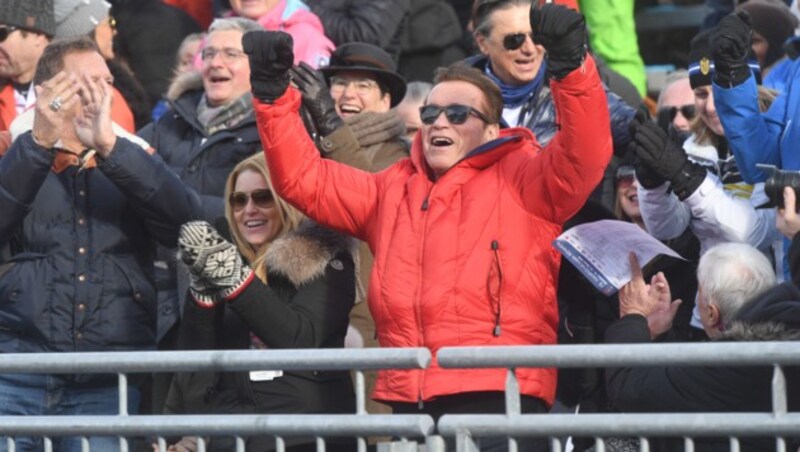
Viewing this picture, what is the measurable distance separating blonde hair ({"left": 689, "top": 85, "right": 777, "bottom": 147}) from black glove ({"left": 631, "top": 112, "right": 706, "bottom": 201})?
78 centimetres

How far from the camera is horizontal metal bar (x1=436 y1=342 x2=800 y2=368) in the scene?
4.64 m

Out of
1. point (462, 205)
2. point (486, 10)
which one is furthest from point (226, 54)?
point (462, 205)

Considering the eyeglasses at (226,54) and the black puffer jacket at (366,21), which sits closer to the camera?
the eyeglasses at (226,54)

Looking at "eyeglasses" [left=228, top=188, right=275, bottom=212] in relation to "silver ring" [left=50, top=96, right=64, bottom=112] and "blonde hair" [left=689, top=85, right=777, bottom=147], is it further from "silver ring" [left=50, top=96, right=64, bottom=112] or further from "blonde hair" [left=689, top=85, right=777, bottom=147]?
"blonde hair" [left=689, top=85, right=777, bottom=147]

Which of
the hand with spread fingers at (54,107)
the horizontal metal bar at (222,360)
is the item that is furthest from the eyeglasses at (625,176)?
the horizontal metal bar at (222,360)

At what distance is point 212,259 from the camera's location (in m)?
6.44

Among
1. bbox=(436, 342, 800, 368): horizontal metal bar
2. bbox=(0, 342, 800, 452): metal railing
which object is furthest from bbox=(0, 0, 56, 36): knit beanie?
bbox=(436, 342, 800, 368): horizontal metal bar

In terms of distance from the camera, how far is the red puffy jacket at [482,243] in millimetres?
6047

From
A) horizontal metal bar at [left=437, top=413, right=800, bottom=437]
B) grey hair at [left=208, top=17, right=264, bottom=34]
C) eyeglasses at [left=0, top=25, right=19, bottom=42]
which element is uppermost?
eyeglasses at [left=0, top=25, right=19, bottom=42]

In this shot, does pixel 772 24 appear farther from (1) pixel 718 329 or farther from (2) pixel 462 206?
(2) pixel 462 206

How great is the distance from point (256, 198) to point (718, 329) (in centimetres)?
194

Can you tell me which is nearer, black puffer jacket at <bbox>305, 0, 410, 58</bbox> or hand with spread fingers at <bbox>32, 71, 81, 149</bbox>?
hand with spread fingers at <bbox>32, 71, 81, 149</bbox>

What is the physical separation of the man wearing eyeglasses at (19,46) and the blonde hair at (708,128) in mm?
3485

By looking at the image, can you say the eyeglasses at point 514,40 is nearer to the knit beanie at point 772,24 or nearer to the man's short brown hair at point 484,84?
the man's short brown hair at point 484,84
